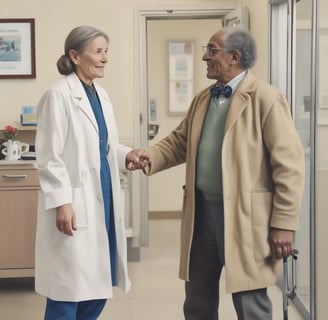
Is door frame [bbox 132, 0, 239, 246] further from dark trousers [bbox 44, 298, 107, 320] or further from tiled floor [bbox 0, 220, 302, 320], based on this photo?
dark trousers [bbox 44, 298, 107, 320]

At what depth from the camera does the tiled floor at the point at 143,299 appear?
141 inches

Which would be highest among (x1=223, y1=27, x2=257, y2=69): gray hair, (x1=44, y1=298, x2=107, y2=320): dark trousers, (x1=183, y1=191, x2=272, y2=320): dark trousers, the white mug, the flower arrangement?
(x1=223, y1=27, x2=257, y2=69): gray hair

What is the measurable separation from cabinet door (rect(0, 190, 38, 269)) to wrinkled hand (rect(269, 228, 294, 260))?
212 cm

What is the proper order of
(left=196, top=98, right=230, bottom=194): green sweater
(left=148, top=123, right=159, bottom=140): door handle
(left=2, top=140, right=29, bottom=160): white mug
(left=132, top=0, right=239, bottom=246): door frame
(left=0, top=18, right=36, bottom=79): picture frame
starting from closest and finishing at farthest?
(left=196, top=98, right=230, bottom=194): green sweater, (left=2, top=140, right=29, bottom=160): white mug, (left=0, top=18, right=36, bottom=79): picture frame, (left=132, top=0, right=239, bottom=246): door frame, (left=148, top=123, right=159, bottom=140): door handle

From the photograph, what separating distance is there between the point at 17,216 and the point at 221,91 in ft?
6.87

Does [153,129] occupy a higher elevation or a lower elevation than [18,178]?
higher

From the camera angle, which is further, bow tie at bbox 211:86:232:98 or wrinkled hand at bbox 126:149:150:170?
wrinkled hand at bbox 126:149:150:170

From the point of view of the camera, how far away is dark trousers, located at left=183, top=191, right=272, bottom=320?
2.30m

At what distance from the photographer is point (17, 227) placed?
13.2 feet

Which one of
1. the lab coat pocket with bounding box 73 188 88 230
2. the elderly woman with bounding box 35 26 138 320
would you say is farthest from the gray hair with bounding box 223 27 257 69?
the lab coat pocket with bounding box 73 188 88 230

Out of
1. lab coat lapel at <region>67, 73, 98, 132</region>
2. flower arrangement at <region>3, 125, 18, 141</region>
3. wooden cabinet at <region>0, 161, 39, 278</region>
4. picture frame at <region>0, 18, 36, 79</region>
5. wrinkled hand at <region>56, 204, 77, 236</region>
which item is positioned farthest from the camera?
picture frame at <region>0, 18, 36, 79</region>

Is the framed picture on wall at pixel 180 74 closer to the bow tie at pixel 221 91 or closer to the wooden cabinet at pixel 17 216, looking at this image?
the wooden cabinet at pixel 17 216

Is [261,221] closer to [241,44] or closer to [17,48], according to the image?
[241,44]

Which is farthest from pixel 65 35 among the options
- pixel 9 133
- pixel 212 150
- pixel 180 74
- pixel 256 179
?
pixel 256 179
